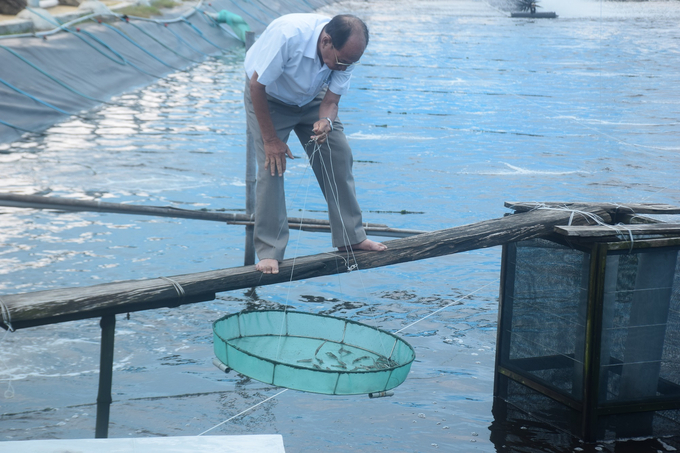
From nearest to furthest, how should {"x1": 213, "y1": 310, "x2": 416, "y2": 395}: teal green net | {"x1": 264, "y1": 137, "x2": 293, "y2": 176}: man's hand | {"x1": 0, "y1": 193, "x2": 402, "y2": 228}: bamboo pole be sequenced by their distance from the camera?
{"x1": 213, "y1": 310, "x2": 416, "y2": 395}: teal green net, {"x1": 264, "y1": 137, "x2": 293, "y2": 176}: man's hand, {"x1": 0, "y1": 193, "x2": 402, "y2": 228}: bamboo pole

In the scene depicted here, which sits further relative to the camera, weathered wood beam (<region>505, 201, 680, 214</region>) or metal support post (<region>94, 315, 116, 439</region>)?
weathered wood beam (<region>505, 201, 680, 214</region>)

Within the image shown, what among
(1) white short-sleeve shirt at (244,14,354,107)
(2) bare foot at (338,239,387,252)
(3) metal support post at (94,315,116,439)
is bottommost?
(3) metal support post at (94,315,116,439)

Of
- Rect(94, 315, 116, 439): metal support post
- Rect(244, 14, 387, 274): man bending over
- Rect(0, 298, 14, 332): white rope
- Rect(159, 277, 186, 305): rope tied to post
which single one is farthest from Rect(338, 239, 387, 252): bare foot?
Rect(0, 298, 14, 332): white rope

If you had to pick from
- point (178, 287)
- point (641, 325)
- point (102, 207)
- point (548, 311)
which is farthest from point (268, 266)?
point (102, 207)

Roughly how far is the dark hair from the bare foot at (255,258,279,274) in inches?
45.3

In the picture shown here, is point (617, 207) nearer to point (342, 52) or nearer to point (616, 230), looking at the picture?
point (616, 230)

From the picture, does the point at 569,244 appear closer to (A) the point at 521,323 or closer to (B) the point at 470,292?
(A) the point at 521,323

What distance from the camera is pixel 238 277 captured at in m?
4.11

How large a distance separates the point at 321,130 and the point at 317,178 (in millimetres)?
324

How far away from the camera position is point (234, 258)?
7.62 metres

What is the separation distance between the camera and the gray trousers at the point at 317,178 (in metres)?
4.36

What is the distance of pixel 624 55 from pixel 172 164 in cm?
2082

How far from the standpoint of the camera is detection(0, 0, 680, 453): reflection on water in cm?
454

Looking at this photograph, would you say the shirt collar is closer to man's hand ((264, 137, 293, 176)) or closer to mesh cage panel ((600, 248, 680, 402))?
man's hand ((264, 137, 293, 176))
